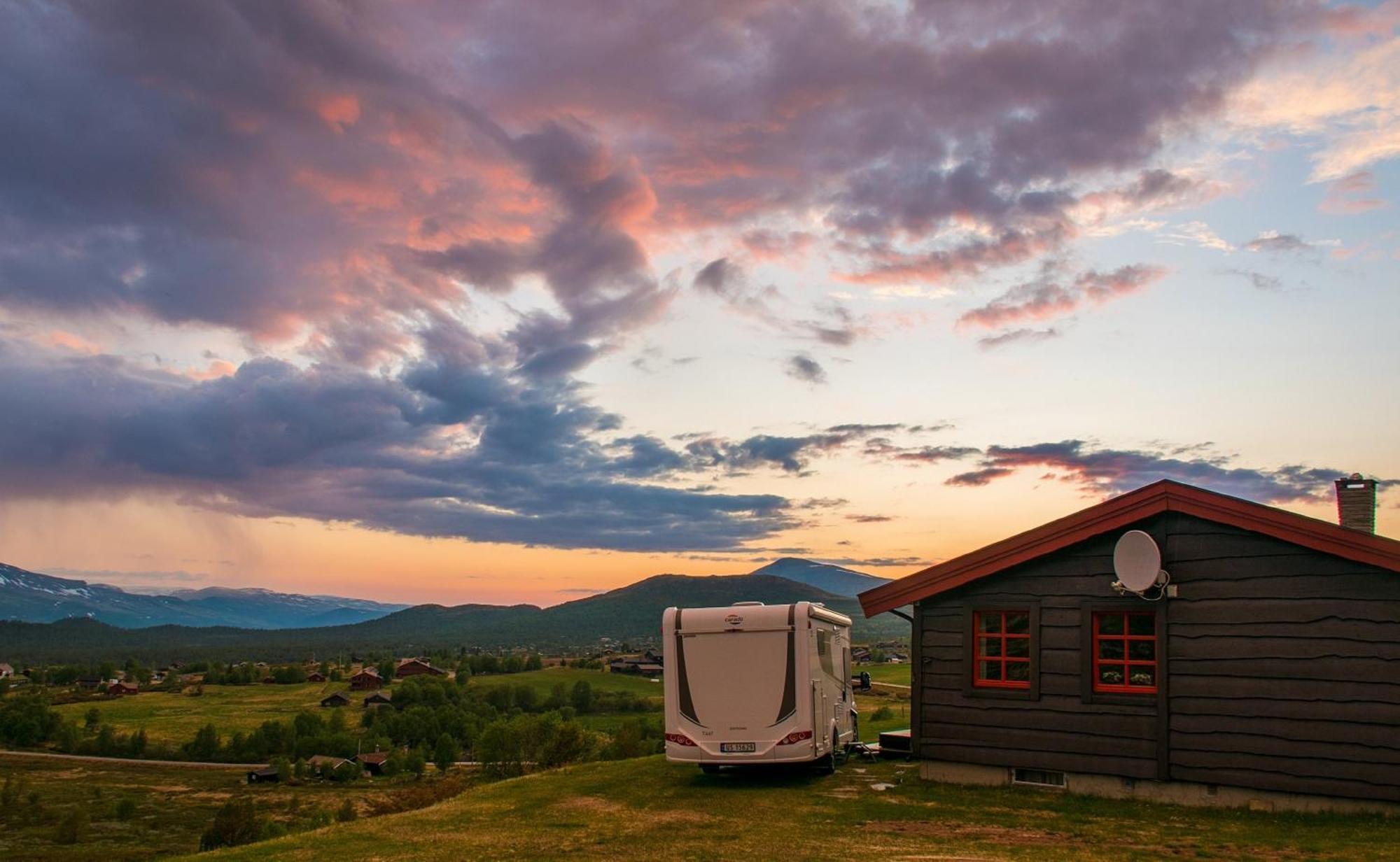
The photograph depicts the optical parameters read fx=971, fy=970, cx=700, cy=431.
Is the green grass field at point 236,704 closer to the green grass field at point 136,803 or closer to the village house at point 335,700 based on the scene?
the village house at point 335,700

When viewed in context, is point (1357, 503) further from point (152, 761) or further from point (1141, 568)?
point (152, 761)

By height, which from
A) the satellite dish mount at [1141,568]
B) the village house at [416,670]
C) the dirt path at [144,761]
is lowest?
the dirt path at [144,761]

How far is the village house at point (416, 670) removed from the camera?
488 feet

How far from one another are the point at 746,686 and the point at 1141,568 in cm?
698

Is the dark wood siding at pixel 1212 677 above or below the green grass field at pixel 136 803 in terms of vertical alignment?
above

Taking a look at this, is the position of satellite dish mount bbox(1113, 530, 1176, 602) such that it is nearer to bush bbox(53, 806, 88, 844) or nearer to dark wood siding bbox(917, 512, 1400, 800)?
dark wood siding bbox(917, 512, 1400, 800)

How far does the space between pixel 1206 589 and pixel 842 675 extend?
7386 mm

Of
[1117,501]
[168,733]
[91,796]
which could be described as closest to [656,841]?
[1117,501]

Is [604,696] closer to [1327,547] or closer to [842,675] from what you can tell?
[842,675]

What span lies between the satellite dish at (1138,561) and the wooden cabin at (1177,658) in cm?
50

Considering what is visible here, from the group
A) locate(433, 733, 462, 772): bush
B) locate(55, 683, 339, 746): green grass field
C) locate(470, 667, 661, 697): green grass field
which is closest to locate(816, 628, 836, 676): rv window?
locate(433, 733, 462, 772): bush

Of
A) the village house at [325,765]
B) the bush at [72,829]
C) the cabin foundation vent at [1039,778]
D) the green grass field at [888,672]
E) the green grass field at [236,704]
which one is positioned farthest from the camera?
the green grass field at [236,704]

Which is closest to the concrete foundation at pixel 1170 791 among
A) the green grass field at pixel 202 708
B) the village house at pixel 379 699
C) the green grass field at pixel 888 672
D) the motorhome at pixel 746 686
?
the motorhome at pixel 746 686

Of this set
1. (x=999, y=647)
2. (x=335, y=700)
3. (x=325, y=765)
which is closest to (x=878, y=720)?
(x=999, y=647)
